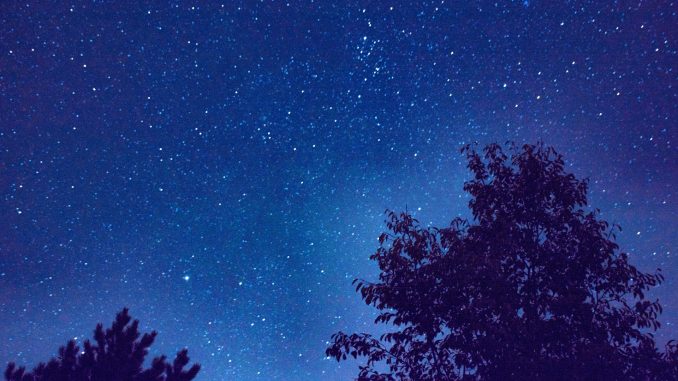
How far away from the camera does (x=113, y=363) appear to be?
30.8 feet

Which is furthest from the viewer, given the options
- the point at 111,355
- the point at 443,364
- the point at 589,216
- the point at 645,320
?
the point at 111,355

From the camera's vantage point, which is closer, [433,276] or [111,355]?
[433,276]

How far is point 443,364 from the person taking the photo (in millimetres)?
5836

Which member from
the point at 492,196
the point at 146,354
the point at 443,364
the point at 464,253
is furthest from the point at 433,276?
the point at 146,354

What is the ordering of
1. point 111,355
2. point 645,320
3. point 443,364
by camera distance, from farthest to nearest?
point 111,355, point 645,320, point 443,364

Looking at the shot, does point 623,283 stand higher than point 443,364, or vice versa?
point 623,283

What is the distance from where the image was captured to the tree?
9.07 metres

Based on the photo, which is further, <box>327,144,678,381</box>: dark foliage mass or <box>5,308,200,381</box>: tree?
<box>5,308,200,381</box>: tree

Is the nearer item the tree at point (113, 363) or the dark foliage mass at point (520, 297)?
the dark foliage mass at point (520, 297)

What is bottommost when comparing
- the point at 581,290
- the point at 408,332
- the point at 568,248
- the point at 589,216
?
the point at 408,332

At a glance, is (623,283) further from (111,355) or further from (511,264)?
(111,355)

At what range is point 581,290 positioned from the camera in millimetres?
6191

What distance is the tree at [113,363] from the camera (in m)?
9.07

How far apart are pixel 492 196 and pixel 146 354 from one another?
809cm
